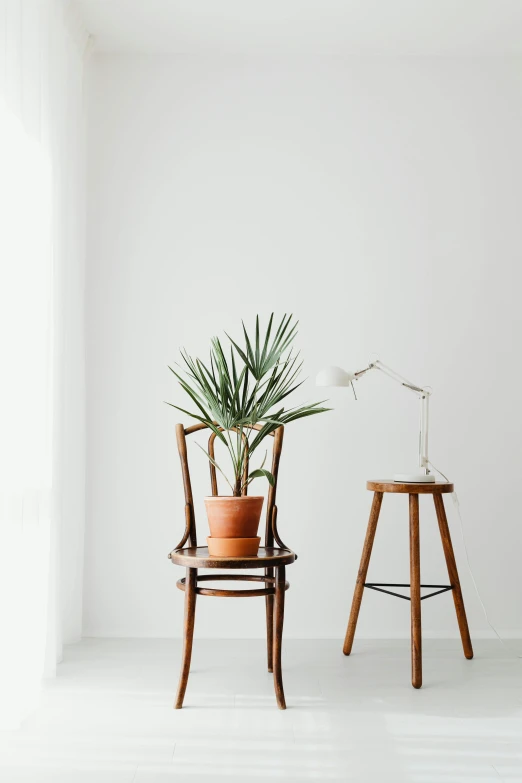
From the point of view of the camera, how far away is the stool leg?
8.82 feet

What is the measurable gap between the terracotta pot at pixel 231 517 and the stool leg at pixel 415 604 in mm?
627

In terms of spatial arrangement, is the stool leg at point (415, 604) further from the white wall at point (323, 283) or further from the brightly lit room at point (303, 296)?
the white wall at point (323, 283)

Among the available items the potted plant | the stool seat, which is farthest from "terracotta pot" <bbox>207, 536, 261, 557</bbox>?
the stool seat

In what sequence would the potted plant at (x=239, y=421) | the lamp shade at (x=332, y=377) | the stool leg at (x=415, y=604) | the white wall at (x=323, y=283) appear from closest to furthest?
the potted plant at (x=239, y=421), the stool leg at (x=415, y=604), the lamp shade at (x=332, y=377), the white wall at (x=323, y=283)

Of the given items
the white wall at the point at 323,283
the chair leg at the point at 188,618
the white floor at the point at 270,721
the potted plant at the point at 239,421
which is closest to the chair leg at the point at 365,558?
the white floor at the point at 270,721

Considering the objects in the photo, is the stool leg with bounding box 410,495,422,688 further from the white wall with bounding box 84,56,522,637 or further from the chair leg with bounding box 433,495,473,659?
the white wall with bounding box 84,56,522,637

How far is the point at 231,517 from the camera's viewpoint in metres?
2.52

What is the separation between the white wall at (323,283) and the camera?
3.43 metres

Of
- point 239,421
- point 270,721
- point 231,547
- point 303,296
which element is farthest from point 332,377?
point 270,721

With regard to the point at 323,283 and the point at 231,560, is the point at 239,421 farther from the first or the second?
the point at 323,283

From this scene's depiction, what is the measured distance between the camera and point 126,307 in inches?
137

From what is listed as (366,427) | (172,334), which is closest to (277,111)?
(172,334)

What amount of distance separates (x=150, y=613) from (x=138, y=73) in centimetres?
241

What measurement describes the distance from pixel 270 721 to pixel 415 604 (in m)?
0.71
